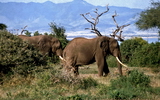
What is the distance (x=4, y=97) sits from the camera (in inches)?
484

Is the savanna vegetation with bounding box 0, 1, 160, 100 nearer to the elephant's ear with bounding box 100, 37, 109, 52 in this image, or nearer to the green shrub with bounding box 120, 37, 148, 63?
the elephant's ear with bounding box 100, 37, 109, 52

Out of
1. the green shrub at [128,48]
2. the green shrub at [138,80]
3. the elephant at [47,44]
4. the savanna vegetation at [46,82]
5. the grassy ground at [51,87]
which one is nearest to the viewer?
the grassy ground at [51,87]

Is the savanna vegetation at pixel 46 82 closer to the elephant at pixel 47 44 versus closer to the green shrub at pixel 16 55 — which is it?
the green shrub at pixel 16 55

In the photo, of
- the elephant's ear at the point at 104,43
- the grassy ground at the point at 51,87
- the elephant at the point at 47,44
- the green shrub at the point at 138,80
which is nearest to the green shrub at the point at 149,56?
the elephant at the point at 47,44

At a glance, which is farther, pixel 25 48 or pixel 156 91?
pixel 25 48

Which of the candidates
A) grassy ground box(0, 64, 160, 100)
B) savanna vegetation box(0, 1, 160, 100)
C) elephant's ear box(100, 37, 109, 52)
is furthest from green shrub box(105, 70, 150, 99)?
elephant's ear box(100, 37, 109, 52)

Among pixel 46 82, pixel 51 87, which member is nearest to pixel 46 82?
pixel 46 82

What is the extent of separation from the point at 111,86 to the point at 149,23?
2146cm

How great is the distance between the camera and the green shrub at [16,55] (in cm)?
1491

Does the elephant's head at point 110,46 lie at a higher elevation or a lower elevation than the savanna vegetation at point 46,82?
higher

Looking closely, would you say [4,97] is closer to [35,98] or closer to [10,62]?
[35,98]

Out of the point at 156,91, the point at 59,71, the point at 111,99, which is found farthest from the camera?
the point at 59,71

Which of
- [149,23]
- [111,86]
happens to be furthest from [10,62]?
[149,23]

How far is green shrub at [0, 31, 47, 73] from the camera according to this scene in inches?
587
